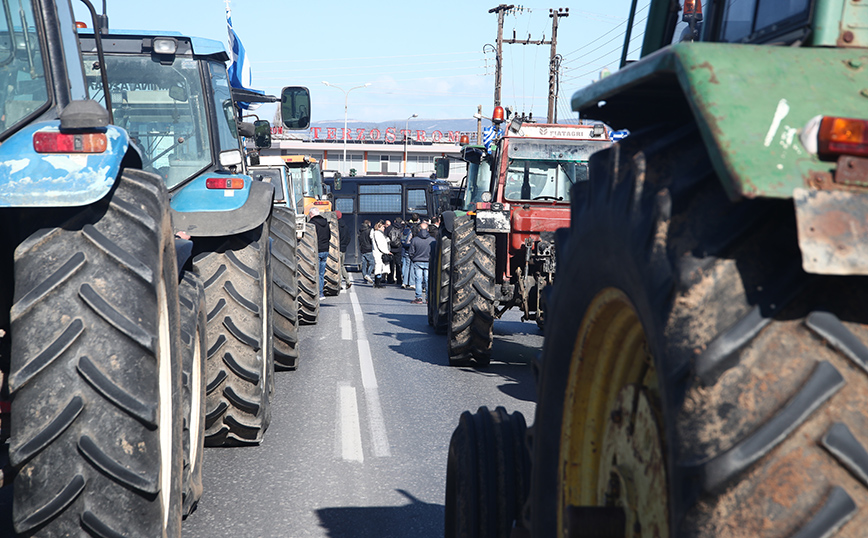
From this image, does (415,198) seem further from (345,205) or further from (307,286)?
(307,286)

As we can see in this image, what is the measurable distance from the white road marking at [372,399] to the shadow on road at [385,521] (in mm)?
1086

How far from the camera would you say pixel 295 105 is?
7223 millimetres

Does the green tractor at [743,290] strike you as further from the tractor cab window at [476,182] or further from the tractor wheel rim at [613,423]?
the tractor cab window at [476,182]

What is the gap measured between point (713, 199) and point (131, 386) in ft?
6.13

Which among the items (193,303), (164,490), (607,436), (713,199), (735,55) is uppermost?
(735,55)

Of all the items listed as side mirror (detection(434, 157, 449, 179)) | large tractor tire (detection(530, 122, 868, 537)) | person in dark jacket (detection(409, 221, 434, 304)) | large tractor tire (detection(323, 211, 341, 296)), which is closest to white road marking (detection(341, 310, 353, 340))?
side mirror (detection(434, 157, 449, 179))

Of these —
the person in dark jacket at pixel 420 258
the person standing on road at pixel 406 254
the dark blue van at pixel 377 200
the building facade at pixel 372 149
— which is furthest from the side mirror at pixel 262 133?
the building facade at pixel 372 149

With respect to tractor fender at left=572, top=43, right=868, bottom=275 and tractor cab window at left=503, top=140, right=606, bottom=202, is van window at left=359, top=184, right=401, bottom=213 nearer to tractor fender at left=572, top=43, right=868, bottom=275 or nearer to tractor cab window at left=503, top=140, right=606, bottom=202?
tractor cab window at left=503, top=140, right=606, bottom=202

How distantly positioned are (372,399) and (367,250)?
15857 mm

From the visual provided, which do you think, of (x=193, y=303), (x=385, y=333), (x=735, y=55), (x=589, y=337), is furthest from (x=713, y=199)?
(x=385, y=333)

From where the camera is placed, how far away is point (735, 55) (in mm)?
1567

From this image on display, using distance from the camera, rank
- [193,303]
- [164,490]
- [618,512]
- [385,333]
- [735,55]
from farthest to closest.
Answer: [385,333]
[193,303]
[164,490]
[618,512]
[735,55]

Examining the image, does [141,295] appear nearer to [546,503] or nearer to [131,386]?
[131,386]

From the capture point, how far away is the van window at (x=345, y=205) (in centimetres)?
2772
